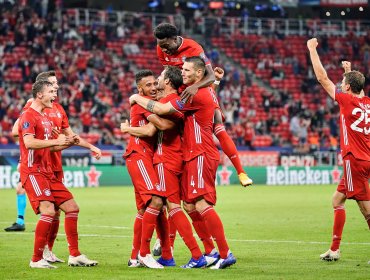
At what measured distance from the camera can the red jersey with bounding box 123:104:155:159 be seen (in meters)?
11.9

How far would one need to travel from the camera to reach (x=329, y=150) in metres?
42.9

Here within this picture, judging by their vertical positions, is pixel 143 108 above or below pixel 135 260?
above

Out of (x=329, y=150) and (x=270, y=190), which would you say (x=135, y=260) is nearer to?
(x=270, y=190)

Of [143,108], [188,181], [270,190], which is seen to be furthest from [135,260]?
[270,190]

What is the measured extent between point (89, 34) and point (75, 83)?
533 centimetres

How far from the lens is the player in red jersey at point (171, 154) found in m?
11.5

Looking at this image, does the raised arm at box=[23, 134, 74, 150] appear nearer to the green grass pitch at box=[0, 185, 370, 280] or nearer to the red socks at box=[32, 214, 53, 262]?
the red socks at box=[32, 214, 53, 262]

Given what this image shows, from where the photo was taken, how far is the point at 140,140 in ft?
39.3

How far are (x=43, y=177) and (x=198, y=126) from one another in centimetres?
217

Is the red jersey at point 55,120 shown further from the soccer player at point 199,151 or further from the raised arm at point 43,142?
the soccer player at point 199,151

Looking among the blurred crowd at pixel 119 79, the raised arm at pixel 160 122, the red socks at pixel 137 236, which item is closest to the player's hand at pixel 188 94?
the raised arm at pixel 160 122

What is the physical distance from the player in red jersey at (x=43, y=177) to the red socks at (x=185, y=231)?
1245mm

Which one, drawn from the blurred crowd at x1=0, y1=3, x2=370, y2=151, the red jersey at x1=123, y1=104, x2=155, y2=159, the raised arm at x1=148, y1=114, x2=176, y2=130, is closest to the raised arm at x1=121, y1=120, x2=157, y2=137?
the raised arm at x1=148, y1=114, x2=176, y2=130

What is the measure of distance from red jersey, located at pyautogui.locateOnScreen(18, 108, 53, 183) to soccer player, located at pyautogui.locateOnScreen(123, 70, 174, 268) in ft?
3.62
